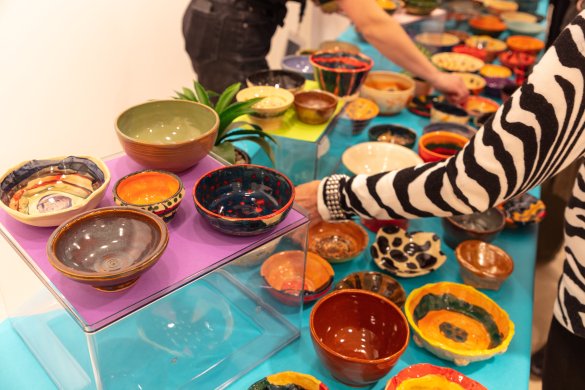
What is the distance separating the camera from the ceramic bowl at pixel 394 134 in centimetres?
173

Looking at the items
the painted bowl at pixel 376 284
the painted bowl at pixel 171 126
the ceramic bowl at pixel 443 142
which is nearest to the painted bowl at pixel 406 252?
the painted bowl at pixel 376 284

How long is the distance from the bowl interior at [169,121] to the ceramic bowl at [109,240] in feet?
1.04

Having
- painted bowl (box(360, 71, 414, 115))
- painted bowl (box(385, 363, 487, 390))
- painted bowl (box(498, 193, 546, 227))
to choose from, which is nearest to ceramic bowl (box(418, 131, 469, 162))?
painted bowl (box(498, 193, 546, 227))

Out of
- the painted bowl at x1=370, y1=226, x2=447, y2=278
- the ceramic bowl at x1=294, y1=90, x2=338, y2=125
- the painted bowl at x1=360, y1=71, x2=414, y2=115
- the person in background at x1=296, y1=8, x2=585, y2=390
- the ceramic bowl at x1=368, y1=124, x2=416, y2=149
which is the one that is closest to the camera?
the person in background at x1=296, y1=8, x2=585, y2=390

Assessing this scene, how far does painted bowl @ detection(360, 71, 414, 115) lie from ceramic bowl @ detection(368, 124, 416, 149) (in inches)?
7.1

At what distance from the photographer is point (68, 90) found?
2.63m

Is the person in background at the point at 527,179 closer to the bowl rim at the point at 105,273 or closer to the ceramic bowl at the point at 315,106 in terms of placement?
the ceramic bowl at the point at 315,106

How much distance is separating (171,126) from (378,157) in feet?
2.34

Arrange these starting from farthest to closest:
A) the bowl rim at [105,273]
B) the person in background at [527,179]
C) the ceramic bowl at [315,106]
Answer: the ceramic bowl at [315,106]
the person in background at [527,179]
the bowl rim at [105,273]

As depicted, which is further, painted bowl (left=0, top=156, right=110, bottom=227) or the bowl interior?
the bowl interior

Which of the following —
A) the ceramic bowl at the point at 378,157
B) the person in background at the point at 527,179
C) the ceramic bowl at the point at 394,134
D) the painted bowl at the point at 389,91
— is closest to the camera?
the person in background at the point at 527,179

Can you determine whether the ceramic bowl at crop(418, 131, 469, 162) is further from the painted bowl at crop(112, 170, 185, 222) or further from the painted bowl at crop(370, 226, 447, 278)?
the painted bowl at crop(112, 170, 185, 222)

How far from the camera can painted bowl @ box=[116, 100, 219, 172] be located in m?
0.98

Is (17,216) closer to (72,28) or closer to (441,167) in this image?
(441,167)
